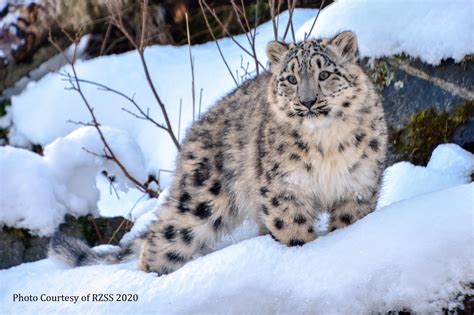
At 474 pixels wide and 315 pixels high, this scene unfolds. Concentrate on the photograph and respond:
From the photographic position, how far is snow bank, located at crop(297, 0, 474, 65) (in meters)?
5.52

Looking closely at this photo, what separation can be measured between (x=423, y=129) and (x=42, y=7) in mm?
5032

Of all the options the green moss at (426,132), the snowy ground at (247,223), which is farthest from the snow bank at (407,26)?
the green moss at (426,132)

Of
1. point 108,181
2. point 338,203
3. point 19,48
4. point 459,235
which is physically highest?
point 459,235

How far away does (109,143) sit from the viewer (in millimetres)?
7020

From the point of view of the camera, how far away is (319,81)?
158 inches

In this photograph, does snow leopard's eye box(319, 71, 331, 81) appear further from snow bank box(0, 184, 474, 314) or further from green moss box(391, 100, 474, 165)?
green moss box(391, 100, 474, 165)

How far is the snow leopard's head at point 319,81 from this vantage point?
398 centimetres

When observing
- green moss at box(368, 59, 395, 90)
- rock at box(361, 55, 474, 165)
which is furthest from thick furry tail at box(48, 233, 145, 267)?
green moss at box(368, 59, 395, 90)

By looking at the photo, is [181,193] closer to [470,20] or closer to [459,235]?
[459,235]

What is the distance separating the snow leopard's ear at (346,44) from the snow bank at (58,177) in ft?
9.12

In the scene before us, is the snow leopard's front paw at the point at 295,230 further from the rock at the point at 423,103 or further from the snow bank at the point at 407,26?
the snow bank at the point at 407,26

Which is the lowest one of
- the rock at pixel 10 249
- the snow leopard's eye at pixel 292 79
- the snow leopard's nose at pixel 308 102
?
the rock at pixel 10 249

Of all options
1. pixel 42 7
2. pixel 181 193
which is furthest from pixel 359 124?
pixel 42 7

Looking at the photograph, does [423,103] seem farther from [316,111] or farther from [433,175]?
[316,111]
